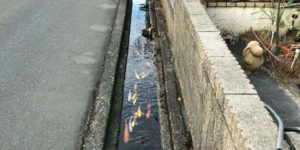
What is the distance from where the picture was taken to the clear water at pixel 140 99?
17.7 feet

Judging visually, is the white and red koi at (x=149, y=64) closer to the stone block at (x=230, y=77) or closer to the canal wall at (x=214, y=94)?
the canal wall at (x=214, y=94)

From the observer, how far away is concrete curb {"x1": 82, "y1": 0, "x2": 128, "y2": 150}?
5.03m

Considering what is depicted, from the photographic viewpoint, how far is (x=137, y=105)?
20.6 ft

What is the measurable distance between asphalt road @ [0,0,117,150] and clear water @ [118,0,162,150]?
623mm

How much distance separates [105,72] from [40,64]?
1.31 metres

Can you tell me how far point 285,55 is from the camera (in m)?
6.34

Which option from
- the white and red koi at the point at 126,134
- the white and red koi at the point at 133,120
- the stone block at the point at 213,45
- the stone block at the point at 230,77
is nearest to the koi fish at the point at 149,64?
the white and red koi at the point at 133,120

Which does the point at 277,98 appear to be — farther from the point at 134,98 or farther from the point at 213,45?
the point at 134,98

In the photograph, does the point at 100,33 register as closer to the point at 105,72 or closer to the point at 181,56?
the point at 105,72

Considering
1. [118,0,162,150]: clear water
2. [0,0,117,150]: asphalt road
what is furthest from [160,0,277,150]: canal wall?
[0,0,117,150]: asphalt road

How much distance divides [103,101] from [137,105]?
63 centimetres

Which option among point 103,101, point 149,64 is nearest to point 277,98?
point 103,101

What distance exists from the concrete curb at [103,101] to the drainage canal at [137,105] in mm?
141

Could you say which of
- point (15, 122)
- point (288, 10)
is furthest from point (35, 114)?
point (288, 10)
